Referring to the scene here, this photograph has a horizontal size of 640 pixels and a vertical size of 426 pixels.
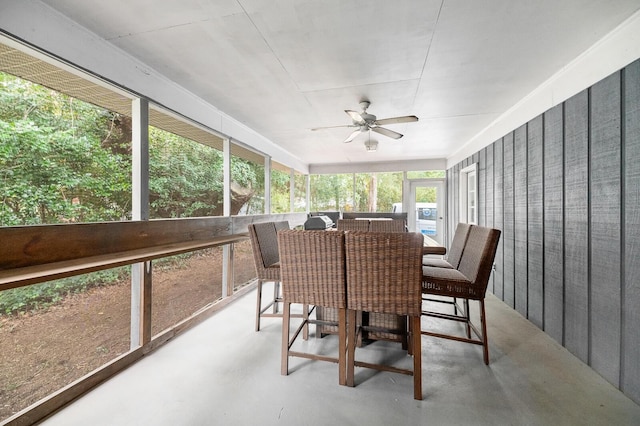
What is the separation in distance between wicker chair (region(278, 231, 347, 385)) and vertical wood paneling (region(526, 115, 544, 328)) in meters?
2.08

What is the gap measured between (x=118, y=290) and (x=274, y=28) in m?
3.26

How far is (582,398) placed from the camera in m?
1.48

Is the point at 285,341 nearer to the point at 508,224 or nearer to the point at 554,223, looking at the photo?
the point at 554,223

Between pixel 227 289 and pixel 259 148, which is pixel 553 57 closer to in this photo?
pixel 259 148

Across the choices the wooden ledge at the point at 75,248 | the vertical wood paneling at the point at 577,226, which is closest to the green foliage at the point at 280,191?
the wooden ledge at the point at 75,248

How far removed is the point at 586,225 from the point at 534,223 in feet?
2.18

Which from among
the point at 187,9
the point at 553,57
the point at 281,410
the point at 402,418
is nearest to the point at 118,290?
the point at 281,410

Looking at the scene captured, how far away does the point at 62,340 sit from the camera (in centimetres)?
241

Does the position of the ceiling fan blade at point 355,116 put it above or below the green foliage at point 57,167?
above

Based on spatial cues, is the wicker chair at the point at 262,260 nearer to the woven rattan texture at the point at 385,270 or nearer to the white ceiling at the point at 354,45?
the woven rattan texture at the point at 385,270

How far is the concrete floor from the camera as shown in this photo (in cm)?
134

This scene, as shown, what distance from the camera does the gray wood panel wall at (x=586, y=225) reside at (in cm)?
149

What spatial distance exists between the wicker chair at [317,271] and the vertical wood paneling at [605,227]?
1.74 metres

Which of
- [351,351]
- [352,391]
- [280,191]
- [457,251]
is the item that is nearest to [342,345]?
[351,351]
